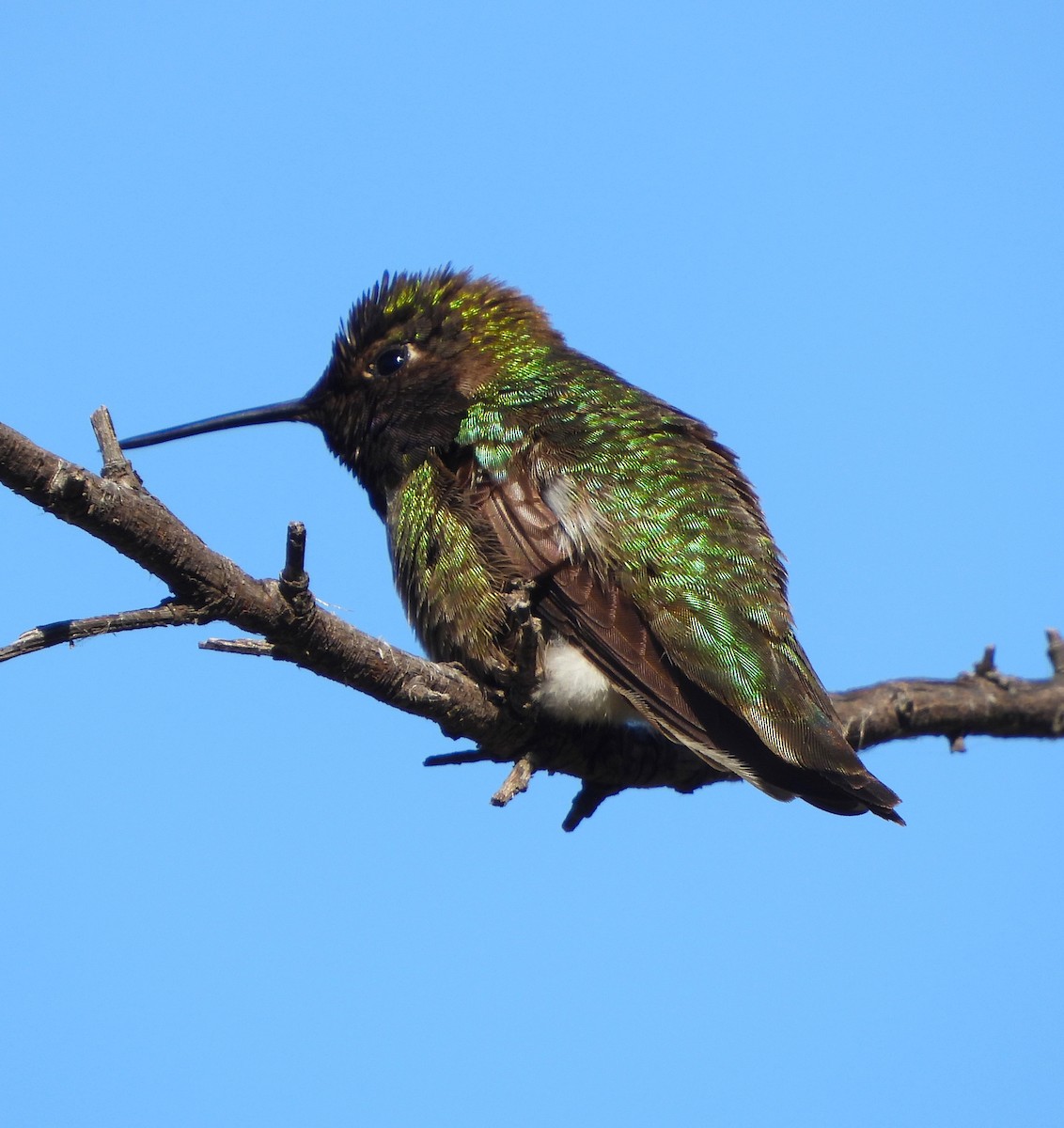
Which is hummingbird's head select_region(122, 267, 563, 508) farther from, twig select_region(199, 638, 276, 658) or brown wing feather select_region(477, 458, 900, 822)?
twig select_region(199, 638, 276, 658)

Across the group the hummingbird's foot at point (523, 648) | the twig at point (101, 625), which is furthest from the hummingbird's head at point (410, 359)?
the twig at point (101, 625)

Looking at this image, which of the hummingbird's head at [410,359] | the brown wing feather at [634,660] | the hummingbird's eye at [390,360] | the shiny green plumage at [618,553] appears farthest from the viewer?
the hummingbird's eye at [390,360]

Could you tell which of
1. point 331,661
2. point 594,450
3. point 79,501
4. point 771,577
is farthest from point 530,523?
point 79,501

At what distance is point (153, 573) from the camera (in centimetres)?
317

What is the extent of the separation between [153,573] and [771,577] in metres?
2.59

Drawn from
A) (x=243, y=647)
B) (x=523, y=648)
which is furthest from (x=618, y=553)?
(x=243, y=647)

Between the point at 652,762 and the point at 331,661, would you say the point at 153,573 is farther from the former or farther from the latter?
the point at 652,762

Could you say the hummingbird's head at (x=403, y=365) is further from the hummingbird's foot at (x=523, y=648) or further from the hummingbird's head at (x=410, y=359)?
the hummingbird's foot at (x=523, y=648)

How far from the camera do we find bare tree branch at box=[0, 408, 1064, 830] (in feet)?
9.83

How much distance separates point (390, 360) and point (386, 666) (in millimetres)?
2576

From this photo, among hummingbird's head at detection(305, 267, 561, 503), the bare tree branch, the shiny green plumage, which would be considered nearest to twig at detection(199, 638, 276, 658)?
the bare tree branch

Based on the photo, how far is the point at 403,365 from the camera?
6035 millimetres

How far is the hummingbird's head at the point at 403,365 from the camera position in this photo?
5.71 metres

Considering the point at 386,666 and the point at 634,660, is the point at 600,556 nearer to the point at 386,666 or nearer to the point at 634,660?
the point at 634,660
